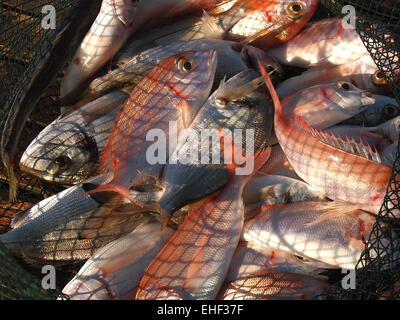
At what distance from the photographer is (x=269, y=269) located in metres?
2.18

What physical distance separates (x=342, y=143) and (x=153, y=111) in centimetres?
115

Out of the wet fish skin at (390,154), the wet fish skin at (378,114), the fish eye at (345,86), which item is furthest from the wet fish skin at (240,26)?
the wet fish skin at (390,154)

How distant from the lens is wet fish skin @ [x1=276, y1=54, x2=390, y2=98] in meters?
2.67

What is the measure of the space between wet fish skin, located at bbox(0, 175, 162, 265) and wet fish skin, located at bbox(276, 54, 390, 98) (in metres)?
1.32

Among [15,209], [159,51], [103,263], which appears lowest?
[103,263]

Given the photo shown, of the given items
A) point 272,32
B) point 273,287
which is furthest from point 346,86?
point 273,287

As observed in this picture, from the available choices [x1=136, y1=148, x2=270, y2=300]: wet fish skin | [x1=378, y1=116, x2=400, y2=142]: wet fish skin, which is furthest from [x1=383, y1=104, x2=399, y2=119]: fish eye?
[x1=136, y1=148, x2=270, y2=300]: wet fish skin

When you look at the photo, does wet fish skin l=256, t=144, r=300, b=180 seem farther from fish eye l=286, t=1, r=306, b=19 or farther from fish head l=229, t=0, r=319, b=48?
fish eye l=286, t=1, r=306, b=19

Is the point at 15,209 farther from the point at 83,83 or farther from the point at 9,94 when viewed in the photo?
the point at 83,83

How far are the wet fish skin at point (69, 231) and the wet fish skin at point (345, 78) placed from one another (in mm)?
1323

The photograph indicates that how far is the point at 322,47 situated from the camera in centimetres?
277

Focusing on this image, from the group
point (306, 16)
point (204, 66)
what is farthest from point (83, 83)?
point (306, 16)

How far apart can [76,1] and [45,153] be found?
1.17 meters

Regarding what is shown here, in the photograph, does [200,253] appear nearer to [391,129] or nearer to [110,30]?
[391,129]
